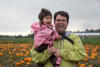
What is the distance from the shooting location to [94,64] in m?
5.42

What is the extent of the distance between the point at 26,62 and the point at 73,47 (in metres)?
3.56

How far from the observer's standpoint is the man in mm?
2504

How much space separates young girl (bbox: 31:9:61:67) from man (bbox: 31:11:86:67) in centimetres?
7

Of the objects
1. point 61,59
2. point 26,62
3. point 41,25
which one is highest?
point 41,25

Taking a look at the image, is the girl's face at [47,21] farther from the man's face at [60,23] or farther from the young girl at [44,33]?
the man's face at [60,23]

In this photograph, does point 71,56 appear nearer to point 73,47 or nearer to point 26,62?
point 73,47

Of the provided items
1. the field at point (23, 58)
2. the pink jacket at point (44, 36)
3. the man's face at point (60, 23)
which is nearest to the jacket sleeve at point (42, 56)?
the pink jacket at point (44, 36)

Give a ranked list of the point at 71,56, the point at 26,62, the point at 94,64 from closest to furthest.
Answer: the point at 71,56, the point at 94,64, the point at 26,62

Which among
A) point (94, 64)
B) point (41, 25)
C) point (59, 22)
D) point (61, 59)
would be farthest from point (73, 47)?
point (94, 64)

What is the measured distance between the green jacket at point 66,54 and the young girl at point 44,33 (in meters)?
0.08

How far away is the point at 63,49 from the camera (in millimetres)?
2555

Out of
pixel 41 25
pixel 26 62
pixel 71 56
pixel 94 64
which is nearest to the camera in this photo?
pixel 71 56

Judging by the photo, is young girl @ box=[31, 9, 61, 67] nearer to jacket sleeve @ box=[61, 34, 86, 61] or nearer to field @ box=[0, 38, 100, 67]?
jacket sleeve @ box=[61, 34, 86, 61]

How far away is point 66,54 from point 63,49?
3.5 inches
